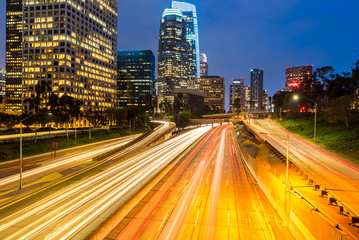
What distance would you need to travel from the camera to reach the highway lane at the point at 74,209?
13.8m

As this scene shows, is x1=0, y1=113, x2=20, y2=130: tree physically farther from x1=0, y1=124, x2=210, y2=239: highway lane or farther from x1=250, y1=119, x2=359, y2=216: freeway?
x1=250, y1=119, x2=359, y2=216: freeway

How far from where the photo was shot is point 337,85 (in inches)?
3086

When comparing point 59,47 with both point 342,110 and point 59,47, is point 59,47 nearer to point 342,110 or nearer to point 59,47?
point 59,47

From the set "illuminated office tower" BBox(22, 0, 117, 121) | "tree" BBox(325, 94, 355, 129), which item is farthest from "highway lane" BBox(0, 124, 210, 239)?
"illuminated office tower" BBox(22, 0, 117, 121)

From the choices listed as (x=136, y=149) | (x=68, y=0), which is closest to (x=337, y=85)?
(x=136, y=149)

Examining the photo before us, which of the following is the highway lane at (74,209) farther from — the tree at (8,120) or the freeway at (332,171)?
the tree at (8,120)

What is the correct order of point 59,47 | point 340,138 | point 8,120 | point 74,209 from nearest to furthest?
point 74,209, point 340,138, point 8,120, point 59,47

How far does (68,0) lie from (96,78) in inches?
1810

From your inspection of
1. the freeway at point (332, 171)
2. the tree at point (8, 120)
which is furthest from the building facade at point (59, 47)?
the freeway at point (332, 171)

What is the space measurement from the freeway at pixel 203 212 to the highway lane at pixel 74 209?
2347 millimetres

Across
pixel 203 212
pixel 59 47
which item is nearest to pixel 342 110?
pixel 203 212

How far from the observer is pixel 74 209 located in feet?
55.5

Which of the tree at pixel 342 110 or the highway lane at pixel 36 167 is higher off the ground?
the tree at pixel 342 110

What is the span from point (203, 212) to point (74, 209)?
1056cm
